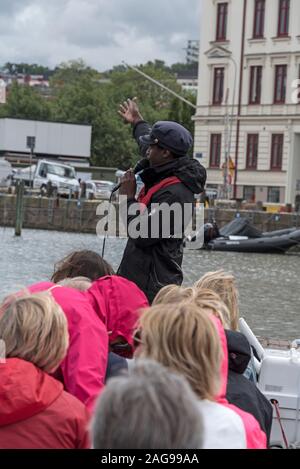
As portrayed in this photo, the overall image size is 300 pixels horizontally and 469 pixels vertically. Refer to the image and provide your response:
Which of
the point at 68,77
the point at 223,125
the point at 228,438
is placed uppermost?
the point at 68,77

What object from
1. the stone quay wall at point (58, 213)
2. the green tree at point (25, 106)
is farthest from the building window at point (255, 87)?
the green tree at point (25, 106)

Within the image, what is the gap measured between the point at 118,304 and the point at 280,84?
59.9 meters

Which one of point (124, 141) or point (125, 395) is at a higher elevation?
point (124, 141)

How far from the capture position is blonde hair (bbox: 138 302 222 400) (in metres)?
3.96

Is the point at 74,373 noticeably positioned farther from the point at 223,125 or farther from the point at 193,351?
the point at 223,125

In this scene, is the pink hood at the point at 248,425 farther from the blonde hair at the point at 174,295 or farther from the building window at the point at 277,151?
the building window at the point at 277,151

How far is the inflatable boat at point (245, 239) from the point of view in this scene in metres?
39.4

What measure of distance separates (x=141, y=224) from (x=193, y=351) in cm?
308

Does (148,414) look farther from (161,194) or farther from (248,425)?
(161,194)

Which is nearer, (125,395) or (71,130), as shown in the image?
(125,395)

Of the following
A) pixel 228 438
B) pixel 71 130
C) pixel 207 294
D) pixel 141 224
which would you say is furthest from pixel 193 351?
pixel 71 130

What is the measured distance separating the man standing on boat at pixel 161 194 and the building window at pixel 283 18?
58.8 metres

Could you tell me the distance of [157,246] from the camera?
23.6 ft

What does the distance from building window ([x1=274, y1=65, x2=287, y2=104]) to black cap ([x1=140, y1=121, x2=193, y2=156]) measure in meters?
57.9
